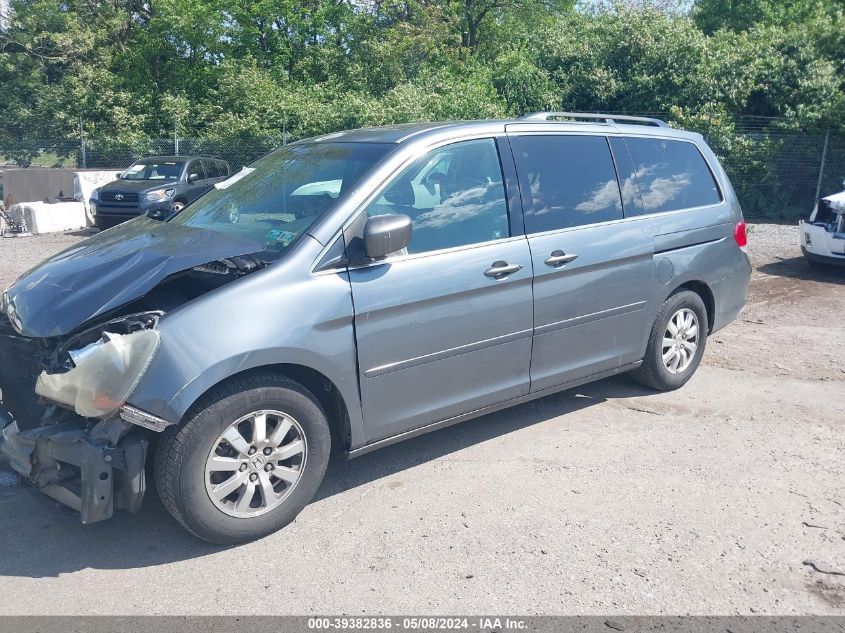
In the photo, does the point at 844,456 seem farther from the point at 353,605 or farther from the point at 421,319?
the point at 353,605

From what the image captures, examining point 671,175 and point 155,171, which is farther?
point 155,171

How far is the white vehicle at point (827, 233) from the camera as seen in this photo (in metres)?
10.5

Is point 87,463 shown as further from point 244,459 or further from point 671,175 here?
point 671,175

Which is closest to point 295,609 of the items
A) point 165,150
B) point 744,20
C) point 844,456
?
point 844,456

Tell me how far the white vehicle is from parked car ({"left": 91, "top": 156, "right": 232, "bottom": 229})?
11.1m

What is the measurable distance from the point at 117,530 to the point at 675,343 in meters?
3.98

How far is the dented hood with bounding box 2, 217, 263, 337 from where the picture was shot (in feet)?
12.1

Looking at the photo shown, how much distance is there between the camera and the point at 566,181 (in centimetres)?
513

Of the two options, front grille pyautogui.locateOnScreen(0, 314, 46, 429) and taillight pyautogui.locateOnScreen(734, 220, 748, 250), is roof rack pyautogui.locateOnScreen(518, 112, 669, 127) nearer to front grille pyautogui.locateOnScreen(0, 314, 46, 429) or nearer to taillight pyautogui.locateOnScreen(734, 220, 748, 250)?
taillight pyautogui.locateOnScreen(734, 220, 748, 250)

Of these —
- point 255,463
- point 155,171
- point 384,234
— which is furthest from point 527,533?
point 155,171

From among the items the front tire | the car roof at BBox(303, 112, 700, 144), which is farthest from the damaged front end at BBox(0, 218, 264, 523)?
the car roof at BBox(303, 112, 700, 144)

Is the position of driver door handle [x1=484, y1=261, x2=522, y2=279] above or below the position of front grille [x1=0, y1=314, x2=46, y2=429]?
above

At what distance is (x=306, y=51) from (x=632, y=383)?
25.1 metres

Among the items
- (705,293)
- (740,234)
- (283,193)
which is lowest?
(705,293)
